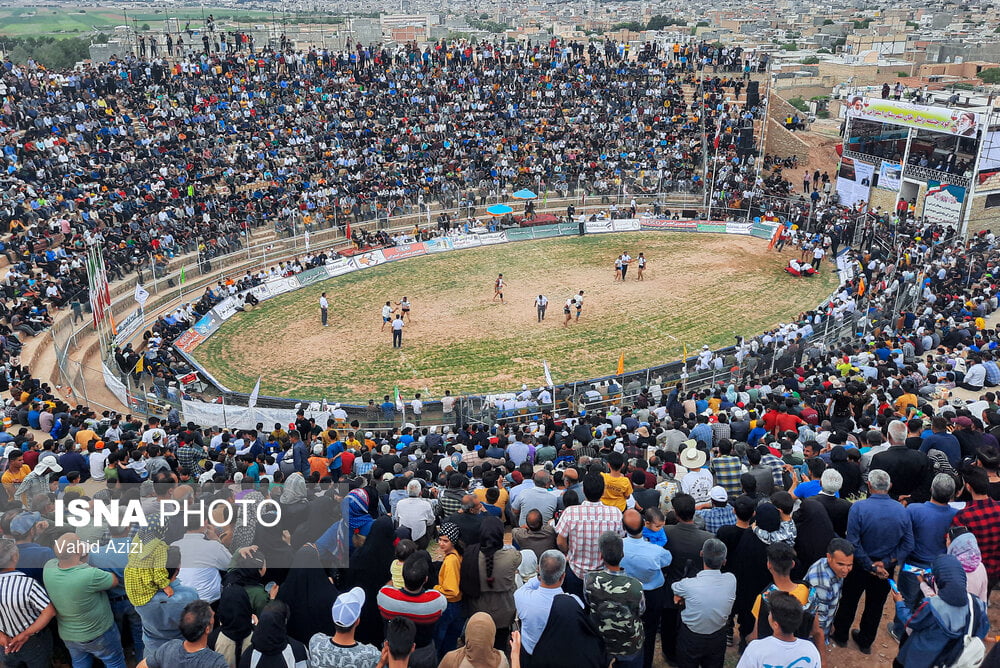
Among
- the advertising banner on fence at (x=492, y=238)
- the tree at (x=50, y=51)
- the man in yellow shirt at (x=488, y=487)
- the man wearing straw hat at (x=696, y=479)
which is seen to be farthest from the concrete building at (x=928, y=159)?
the tree at (x=50, y=51)

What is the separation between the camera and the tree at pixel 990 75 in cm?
7981

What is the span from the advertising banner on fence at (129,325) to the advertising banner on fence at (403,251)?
1242 centimetres

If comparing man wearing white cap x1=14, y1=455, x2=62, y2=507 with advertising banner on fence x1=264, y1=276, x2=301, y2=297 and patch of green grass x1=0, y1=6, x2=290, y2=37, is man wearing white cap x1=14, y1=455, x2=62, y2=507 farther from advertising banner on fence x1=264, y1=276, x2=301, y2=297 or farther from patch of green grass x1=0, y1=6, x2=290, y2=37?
patch of green grass x1=0, y1=6, x2=290, y2=37

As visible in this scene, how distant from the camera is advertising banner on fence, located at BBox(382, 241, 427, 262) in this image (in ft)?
126

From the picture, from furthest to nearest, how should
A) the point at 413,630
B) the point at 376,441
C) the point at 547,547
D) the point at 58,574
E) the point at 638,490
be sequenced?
the point at 376,441, the point at 638,490, the point at 547,547, the point at 58,574, the point at 413,630

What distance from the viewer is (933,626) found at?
6.94 meters

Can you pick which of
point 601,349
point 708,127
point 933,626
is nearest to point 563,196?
point 708,127

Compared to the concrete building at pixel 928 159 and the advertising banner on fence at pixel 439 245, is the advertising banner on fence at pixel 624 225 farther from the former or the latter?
the concrete building at pixel 928 159

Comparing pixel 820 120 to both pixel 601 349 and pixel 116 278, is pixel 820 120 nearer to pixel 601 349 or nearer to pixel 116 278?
pixel 601 349

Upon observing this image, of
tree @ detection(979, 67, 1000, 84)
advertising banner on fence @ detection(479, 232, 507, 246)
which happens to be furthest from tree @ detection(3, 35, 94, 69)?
tree @ detection(979, 67, 1000, 84)

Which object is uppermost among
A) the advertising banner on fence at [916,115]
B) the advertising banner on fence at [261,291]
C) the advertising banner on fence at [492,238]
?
the advertising banner on fence at [916,115]

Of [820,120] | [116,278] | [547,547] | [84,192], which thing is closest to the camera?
[547,547]

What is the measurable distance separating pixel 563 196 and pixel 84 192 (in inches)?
977

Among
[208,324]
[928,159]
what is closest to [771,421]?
[208,324]
